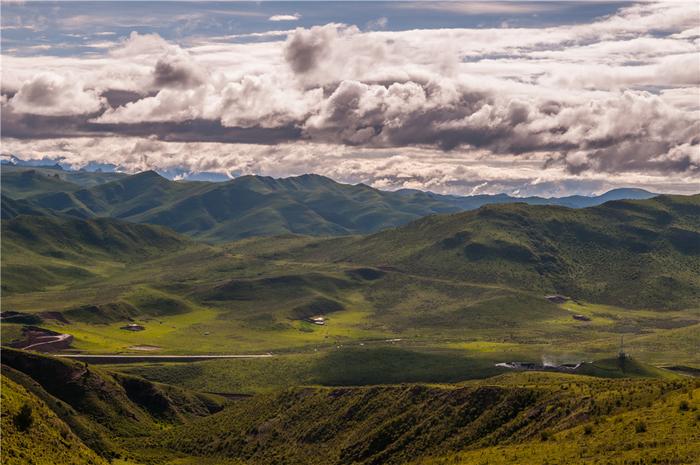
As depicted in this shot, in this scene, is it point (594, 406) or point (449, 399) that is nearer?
point (594, 406)

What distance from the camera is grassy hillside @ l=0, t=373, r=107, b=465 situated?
130 meters

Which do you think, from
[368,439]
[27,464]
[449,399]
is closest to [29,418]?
[27,464]

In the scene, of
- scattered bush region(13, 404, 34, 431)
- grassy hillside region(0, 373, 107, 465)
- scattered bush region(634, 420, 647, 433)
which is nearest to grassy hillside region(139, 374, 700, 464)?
scattered bush region(634, 420, 647, 433)

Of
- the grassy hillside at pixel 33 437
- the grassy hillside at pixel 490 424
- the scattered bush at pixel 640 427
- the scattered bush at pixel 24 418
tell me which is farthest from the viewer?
the scattered bush at pixel 24 418

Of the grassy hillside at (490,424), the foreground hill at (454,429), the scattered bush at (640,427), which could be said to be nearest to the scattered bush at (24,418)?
the foreground hill at (454,429)

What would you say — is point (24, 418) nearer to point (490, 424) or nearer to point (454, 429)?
point (454, 429)

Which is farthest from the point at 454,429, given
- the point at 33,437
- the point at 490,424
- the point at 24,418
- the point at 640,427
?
the point at 24,418

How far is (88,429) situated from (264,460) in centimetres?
4256

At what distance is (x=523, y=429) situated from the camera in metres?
142

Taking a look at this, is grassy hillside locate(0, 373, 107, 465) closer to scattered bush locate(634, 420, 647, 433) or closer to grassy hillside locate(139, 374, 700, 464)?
grassy hillside locate(139, 374, 700, 464)

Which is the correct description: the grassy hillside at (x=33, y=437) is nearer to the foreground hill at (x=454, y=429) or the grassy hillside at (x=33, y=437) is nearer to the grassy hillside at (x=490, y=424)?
the foreground hill at (x=454, y=429)

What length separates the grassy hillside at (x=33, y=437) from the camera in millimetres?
130250

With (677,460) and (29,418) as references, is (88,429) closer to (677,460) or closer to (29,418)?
(29,418)

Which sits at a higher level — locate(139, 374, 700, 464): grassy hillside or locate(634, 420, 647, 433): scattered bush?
locate(634, 420, 647, 433): scattered bush
